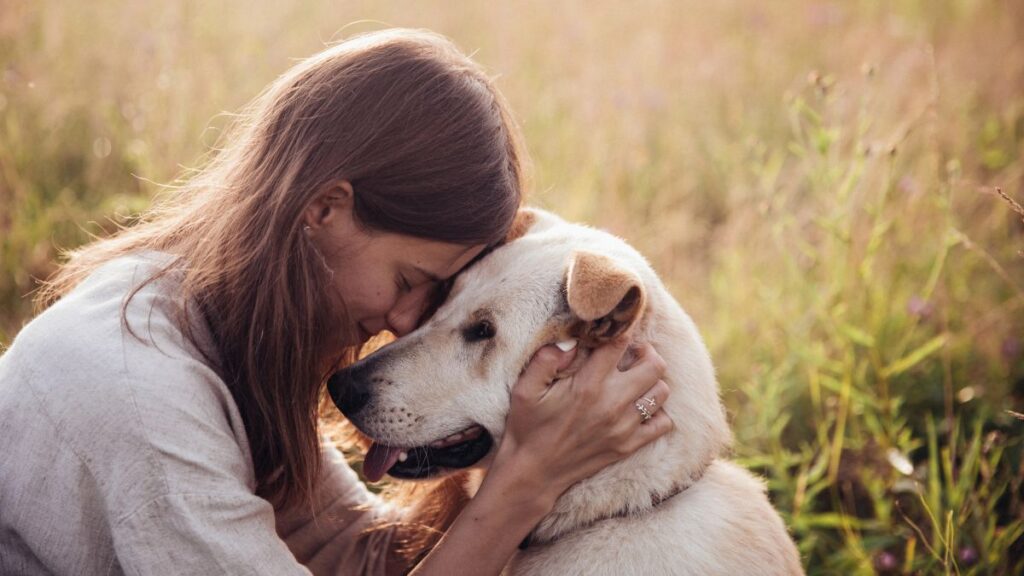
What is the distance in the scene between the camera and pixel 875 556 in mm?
3381

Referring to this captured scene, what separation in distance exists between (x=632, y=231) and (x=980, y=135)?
2503mm

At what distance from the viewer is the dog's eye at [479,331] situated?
8.64 feet

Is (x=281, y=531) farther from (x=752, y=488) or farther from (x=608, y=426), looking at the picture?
(x=752, y=488)

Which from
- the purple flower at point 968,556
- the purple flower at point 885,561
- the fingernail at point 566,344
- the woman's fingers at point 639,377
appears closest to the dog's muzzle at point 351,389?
the fingernail at point 566,344

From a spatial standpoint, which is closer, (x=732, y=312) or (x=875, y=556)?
(x=875, y=556)

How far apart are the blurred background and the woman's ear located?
0.74 metres

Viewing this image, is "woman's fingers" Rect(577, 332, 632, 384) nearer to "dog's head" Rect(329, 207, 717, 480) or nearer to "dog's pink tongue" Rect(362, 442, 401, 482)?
"dog's head" Rect(329, 207, 717, 480)

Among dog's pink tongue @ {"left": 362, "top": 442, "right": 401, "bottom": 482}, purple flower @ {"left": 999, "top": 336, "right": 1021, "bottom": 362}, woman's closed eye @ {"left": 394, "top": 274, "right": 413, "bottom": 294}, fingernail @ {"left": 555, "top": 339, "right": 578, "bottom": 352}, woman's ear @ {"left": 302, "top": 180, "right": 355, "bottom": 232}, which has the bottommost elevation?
purple flower @ {"left": 999, "top": 336, "right": 1021, "bottom": 362}

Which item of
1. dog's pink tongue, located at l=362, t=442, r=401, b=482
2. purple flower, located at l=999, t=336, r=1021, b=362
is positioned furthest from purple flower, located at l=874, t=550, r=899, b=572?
dog's pink tongue, located at l=362, t=442, r=401, b=482

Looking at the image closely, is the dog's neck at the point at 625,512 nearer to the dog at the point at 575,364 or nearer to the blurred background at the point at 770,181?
the dog at the point at 575,364

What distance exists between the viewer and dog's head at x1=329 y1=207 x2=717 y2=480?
2572mm

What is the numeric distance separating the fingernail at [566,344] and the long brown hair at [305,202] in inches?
14.6

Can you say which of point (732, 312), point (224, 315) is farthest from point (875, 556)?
point (224, 315)

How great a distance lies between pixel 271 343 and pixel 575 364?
2.69 feet
